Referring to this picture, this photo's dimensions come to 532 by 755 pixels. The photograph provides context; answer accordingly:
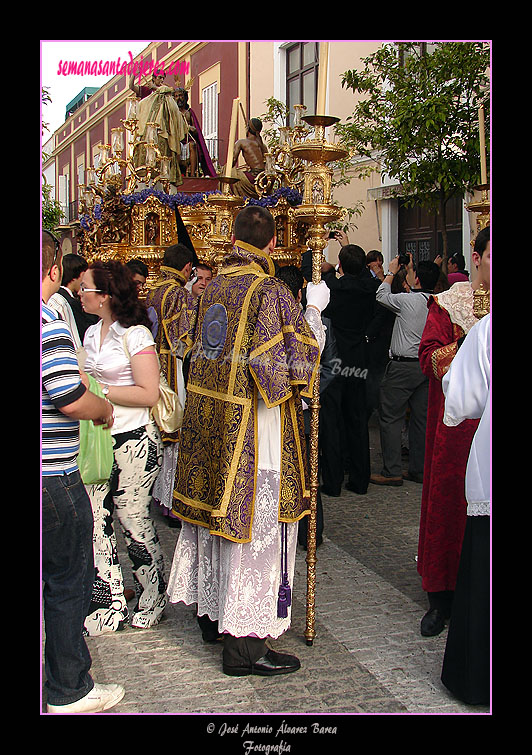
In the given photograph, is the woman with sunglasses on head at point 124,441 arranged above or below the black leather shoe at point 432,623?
above

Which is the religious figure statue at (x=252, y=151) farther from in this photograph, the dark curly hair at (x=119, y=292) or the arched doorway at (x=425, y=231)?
the dark curly hair at (x=119, y=292)

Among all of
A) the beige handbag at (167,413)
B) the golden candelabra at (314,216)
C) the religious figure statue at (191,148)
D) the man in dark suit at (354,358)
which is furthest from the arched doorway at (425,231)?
the beige handbag at (167,413)

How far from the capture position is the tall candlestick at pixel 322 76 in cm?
306

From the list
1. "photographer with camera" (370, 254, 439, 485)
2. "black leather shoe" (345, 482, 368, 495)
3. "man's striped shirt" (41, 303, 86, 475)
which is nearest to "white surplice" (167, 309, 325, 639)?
"man's striped shirt" (41, 303, 86, 475)

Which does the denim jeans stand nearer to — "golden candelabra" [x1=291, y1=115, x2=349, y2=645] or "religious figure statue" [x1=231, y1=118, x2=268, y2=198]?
"golden candelabra" [x1=291, y1=115, x2=349, y2=645]

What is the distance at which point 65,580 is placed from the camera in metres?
2.78

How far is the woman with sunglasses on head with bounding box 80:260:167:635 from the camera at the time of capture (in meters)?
3.64

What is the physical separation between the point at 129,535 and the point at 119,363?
0.90m

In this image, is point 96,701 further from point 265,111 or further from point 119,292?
point 265,111

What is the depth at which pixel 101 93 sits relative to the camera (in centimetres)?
1402

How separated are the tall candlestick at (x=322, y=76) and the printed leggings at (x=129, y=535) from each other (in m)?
1.71

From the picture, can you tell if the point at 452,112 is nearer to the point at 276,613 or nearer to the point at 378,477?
the point at 378,477
